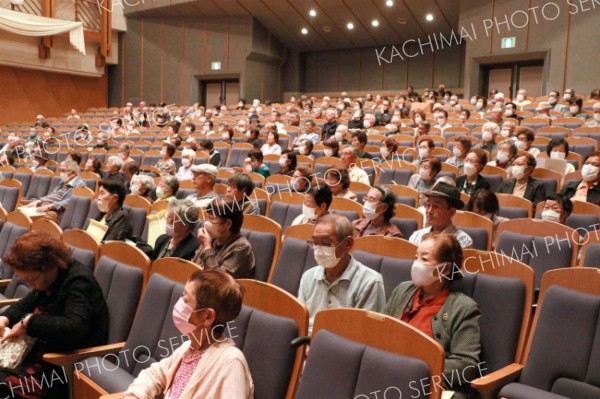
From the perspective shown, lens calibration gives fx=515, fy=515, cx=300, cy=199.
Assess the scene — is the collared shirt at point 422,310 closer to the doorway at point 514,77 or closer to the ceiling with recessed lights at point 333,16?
the doorway at point 514,77

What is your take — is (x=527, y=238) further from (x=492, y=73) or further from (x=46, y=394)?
(x=492, y=73)

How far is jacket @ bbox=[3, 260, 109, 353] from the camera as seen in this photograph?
156cm

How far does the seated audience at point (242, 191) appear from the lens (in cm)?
294

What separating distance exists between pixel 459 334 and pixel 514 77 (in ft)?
29.6

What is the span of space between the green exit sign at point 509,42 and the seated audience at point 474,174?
6341mm

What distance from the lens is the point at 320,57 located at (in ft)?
41.7

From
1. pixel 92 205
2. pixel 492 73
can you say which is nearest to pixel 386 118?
pixel 492 73

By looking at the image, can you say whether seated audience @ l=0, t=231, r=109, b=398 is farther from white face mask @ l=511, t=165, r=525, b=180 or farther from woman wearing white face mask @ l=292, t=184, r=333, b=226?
white face mask @ l=511, t=165, r=525, b=180

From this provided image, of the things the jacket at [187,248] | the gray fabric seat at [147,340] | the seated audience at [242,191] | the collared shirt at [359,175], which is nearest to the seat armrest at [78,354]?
the gray fabric seat at [147,340]

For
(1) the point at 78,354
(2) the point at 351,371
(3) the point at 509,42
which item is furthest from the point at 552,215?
(3) the point at 509,42

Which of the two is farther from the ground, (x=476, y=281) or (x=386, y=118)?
(x=386, y=118)

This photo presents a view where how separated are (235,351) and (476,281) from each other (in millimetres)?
773

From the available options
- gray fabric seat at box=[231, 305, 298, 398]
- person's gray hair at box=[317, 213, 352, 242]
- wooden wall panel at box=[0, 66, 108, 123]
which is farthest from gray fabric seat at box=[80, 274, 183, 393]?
wooden wall panel at box=[0, 66, 108, 123]

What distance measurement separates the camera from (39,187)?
475 cm
